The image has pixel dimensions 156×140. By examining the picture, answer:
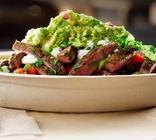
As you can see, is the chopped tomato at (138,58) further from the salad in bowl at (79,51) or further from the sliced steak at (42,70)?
the sliced steak at (42,70)

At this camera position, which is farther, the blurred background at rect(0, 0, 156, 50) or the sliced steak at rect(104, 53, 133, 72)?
the blurred background at rect(0, 0, 156, 50)

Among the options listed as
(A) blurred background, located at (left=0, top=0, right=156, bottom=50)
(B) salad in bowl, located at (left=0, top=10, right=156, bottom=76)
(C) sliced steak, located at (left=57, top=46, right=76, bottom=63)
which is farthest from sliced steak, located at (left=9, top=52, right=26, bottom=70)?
(A) blurred background, located at (left=0, top=0, right=156, bottom=50)

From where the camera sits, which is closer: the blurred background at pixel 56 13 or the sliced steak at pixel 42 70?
the sliced steak at pixel 42 70

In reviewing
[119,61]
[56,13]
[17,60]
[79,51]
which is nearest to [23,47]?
[17,60]

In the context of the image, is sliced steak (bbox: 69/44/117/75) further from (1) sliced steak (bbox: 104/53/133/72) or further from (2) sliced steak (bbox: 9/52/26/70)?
(2) sliced steak (bbox: 9/52/26/70)

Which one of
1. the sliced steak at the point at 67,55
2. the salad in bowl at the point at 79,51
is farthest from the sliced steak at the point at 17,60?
Answer: the sliced steak at the point at 67,55

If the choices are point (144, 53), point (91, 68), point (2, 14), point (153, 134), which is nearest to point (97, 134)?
point (153, 134)

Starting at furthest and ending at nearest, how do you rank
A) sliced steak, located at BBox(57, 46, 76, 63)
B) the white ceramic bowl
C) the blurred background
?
the blurred background
sliced steak, located at BBox(57, 46, 76, 63)
the white ceramic bowl

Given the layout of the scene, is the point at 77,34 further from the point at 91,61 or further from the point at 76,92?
the point at 76,92
